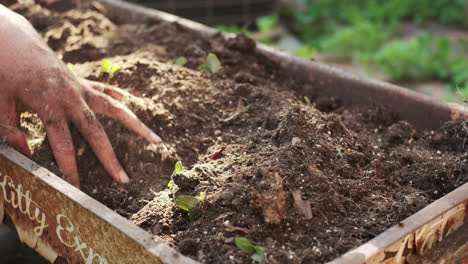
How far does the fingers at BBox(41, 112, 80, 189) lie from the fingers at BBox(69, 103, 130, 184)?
2.7 inches

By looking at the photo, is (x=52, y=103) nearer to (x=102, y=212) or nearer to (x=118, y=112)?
(x=118, y=112)

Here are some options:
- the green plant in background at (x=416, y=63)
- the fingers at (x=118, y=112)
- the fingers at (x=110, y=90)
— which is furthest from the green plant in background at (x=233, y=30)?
the fingers at (x=118, y=112)

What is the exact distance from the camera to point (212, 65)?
284 cm

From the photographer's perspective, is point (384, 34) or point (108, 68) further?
point (384, 34)

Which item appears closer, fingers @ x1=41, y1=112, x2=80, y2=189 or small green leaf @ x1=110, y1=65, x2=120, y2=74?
fingers @ x1=41, y1=112, x2=80, y2=189

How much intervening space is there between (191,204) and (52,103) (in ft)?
2.43

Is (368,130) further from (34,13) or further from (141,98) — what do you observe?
(34,13)

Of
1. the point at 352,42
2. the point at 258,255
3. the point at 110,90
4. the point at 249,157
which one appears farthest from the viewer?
the point at 352,42

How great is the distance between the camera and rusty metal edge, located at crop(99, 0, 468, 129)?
2490mm

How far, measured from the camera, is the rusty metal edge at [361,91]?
2.49 metres

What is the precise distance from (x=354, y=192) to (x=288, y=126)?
13.1 inches

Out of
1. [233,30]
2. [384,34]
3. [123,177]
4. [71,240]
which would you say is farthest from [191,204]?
[384,34]

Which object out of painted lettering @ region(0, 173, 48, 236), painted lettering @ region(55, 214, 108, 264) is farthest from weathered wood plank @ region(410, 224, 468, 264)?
painted lettering @ region(0, 173, 48, 236)

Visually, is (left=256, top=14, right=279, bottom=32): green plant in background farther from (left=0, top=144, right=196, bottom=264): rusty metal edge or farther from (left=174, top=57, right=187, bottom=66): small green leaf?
(left=0, top=144, right=196, bottom=264): rusty metal edge
